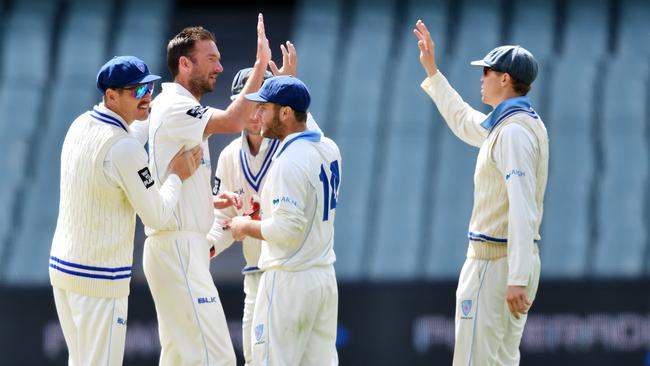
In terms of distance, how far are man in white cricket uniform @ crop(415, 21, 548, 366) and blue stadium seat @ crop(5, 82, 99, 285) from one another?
5220 millimetres

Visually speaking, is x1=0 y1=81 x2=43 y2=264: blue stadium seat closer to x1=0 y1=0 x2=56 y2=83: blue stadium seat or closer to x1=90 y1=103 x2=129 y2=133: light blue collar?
x1=0 y1=0 x2=56 y2=83: blue stadium seat

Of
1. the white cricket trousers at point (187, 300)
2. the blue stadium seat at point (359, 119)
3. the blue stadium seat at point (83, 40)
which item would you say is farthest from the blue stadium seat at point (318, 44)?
the white cricket trousers at point (187, 300)

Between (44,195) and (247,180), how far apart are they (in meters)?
4.57

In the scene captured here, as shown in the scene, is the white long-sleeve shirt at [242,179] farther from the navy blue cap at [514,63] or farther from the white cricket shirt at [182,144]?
the navy blue cap at [514,63]

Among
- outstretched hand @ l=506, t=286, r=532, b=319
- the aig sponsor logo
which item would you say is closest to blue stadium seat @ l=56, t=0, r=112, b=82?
the aig sponsor logo

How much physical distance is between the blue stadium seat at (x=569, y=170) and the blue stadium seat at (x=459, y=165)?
0.68 meters

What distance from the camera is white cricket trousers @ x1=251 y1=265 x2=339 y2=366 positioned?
5965 millimetres

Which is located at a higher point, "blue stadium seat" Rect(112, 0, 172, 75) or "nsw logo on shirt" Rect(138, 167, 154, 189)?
"blue stadium seat" Rect(112, 0, 172, 75)

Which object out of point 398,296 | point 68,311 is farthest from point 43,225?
point 68,311

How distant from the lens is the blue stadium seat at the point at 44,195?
10602 millimetres

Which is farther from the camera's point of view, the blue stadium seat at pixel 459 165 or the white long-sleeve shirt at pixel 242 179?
the blue stadium seat at pixel 459 165

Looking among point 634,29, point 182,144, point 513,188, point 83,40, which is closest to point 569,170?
point 634,29

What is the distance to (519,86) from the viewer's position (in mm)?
6297

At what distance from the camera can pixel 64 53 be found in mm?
11727
